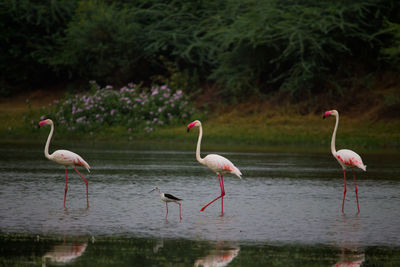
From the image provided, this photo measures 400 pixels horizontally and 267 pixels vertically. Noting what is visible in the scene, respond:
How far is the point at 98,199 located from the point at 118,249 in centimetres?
475

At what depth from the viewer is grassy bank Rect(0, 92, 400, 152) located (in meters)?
26.5

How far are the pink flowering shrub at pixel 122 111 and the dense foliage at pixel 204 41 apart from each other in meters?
3.30

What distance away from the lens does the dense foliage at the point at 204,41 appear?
99.9 ft

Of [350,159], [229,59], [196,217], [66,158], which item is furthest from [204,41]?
[196,217]

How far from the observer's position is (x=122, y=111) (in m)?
31.6

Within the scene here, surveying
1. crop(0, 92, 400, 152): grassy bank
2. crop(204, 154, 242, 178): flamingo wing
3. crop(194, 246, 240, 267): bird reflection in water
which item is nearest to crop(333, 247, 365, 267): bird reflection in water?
crop(194, 246, 240, 267): bird reflection in water

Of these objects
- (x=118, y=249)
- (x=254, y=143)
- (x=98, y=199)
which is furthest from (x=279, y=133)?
(x=118, y=249)

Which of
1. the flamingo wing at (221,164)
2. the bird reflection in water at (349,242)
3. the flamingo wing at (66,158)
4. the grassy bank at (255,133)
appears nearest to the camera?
the bird reflection in water at (349,242)

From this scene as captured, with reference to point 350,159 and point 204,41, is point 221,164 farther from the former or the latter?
point 204,41

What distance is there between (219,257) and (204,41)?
91.1 feet

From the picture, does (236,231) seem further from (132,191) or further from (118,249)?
(132,191)

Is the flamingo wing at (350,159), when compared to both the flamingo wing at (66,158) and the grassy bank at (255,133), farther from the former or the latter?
the grassy bank at (255,133)

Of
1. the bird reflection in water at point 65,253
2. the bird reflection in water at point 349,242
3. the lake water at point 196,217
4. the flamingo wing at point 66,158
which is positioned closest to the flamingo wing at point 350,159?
the lake water at point 196,217

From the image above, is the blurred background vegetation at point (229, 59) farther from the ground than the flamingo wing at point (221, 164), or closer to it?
farther from the ground
